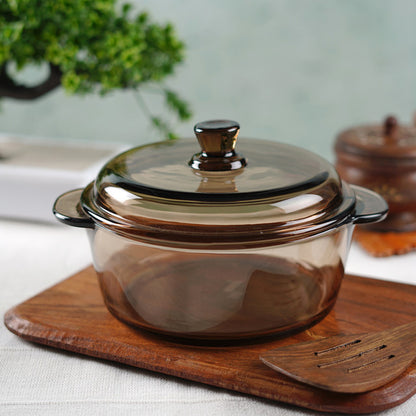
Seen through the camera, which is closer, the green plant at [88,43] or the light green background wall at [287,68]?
the green plant at [88,43]

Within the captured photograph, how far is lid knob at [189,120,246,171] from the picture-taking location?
612mm

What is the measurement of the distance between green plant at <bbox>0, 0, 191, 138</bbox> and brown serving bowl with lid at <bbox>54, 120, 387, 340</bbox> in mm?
413

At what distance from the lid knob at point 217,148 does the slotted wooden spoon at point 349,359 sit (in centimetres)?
20

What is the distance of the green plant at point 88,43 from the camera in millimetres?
979

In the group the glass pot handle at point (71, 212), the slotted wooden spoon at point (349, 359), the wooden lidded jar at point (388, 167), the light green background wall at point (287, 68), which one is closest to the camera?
the slotted wooden spoon at point (349, 359)

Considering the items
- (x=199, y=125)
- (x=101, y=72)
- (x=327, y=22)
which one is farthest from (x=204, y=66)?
(x=199, y=125)

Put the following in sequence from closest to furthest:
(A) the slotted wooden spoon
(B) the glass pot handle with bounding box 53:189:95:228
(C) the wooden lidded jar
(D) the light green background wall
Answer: (A) the slotted wooden spoon < (B) the glass pot handle with bounding box 53:189:95:228 < (C) the wooden lidded jar < (D) the light green background wall

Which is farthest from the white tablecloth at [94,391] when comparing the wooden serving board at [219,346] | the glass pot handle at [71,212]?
the glass pot handle at [71,212]

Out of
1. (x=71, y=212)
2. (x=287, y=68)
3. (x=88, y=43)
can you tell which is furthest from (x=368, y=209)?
(x=287, y=68)

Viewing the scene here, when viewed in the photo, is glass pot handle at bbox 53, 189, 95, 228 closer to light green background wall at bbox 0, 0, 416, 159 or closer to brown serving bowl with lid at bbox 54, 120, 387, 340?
brown serving bowl with lid at bbox 54, 120, 387, 340

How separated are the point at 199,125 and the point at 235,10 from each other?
1357 millimetres

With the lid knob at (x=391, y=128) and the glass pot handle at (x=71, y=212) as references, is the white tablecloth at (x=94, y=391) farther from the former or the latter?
the lid knob at (x=391, y=128)

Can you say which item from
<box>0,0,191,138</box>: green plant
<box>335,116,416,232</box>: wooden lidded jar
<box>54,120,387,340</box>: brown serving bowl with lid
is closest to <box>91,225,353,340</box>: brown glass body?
<box>54,120,387,340</box>: brown serving bowl with lid

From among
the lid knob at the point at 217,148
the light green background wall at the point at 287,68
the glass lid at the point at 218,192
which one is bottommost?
the light green background wall at the point at 287,68
